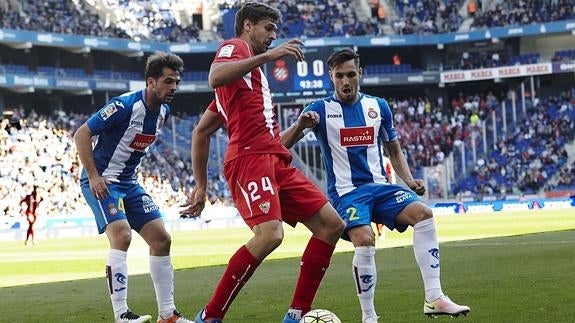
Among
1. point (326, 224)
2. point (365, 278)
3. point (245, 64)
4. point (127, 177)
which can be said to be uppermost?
point (245, 64)

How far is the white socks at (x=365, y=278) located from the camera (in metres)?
9.06

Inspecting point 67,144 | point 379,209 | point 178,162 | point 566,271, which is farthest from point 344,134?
point 178,162

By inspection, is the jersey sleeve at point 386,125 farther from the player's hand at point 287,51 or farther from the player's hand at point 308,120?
the player's hand at point 287,51

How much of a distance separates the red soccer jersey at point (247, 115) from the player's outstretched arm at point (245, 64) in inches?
9.1

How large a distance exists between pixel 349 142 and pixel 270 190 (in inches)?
73.8

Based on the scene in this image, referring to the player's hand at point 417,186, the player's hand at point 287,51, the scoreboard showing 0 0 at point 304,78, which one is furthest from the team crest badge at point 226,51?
the scoreboard showing 0 0 at point 304,78

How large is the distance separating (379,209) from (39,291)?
7642mm

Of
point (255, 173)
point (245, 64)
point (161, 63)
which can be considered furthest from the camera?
point (161, 63)

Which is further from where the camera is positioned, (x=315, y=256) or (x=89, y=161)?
(x=89, y=161)

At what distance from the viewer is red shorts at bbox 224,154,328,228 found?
836cm

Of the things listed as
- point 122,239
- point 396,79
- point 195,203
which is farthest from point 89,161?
point 396,79

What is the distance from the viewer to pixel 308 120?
9.62 m

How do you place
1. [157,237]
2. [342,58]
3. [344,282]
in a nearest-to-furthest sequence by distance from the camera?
1. [342,58]
2. [157,237]
3. [344,282]

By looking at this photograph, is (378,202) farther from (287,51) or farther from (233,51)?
(287,51)
